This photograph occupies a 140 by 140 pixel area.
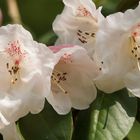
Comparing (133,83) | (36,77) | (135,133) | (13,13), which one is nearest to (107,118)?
(133,83)

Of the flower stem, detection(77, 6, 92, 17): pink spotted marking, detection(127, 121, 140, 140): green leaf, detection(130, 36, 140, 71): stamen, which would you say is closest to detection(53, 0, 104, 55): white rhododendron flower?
detection(77, 6, 92, 17): pink spotted marking

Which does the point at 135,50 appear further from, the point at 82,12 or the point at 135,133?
the point at 135,133

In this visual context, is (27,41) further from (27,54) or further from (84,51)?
(84,51)

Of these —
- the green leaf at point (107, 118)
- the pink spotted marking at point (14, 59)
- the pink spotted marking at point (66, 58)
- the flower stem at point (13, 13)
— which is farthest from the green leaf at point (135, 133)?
the flower stem at point (13, 13)

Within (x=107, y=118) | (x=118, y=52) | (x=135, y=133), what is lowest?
(x=135, y=133)

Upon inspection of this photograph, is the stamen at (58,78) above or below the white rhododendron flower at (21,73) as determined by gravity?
below

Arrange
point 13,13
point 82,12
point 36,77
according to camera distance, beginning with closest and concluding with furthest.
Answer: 1. point 36,77
2. point 82,12
3. point 13,13

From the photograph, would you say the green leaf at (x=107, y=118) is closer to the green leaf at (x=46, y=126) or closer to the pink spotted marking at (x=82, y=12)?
the green leaf at (x=46, y=126)

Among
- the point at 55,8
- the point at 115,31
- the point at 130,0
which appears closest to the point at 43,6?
the point at 55,8
